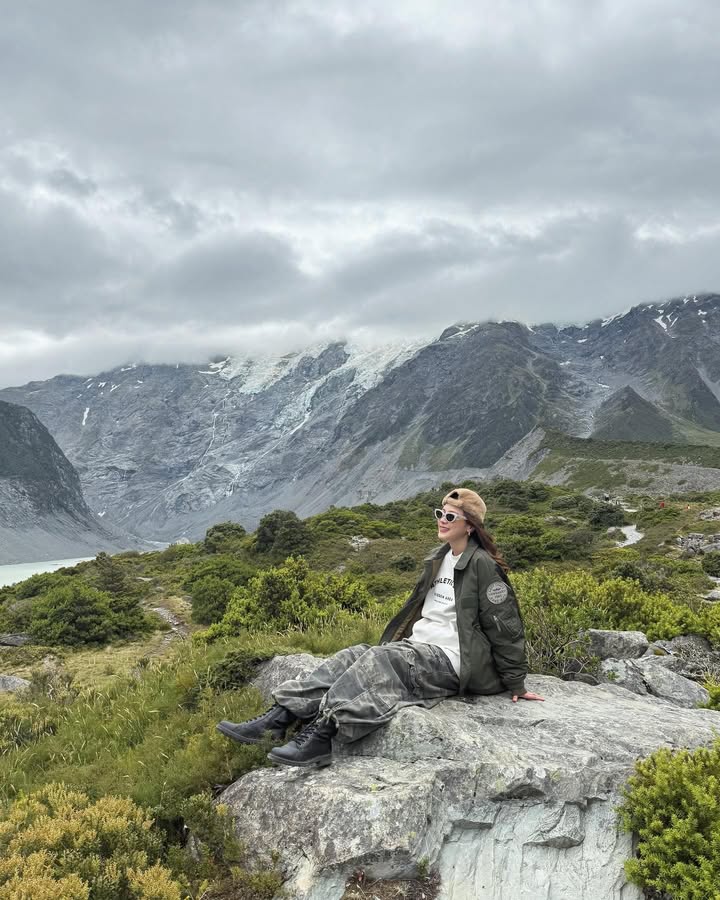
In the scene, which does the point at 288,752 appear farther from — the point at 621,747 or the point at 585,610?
the point at 585,610

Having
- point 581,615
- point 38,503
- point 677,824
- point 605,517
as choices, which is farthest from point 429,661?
point 38,503

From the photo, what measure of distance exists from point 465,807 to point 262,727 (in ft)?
6.02

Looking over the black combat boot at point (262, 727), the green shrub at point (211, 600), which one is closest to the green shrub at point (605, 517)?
the green shrub at point (211, 600)

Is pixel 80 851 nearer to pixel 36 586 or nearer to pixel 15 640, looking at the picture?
pixel 15 640

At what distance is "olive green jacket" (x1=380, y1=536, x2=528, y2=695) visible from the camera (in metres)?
5.60

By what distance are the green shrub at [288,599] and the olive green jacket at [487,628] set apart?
7768 mm

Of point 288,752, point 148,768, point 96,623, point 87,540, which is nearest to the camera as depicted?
point 288,752

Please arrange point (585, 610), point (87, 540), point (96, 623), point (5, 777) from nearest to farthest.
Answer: point (5, 777), point (585, 610), point (96, 623), point (87, 540)

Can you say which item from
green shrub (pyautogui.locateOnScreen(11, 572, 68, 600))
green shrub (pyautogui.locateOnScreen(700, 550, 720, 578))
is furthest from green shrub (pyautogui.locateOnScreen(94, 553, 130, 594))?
green shrub (pyautogui.locateOnScreen(700, 550, 720, 578))

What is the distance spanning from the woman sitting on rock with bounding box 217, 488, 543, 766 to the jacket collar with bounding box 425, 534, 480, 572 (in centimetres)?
1

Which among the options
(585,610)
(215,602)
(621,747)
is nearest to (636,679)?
(585,610)

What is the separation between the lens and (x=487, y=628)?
18.5 feet

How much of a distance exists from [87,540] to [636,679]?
A: 180 meters

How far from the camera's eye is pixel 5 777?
19.6 ft
